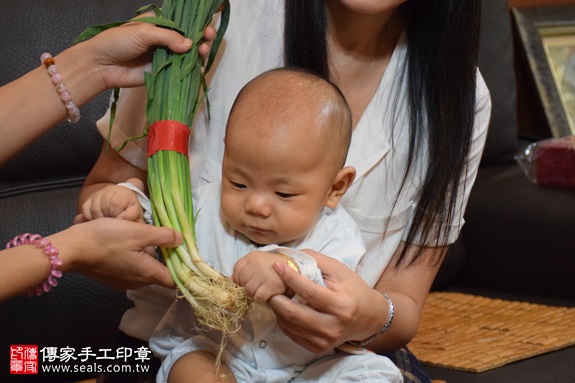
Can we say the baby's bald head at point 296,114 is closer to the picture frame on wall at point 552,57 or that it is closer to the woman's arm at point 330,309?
the woman's arm at point 330,309

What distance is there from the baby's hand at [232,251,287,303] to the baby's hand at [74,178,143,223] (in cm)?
22

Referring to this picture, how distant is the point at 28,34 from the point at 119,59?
74cm

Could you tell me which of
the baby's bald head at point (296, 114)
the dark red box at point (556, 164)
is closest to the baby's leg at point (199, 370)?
the baby's bald head at point (296, 114)

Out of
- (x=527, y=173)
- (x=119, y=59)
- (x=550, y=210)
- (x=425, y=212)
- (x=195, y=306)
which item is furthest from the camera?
(x=527, y=173)

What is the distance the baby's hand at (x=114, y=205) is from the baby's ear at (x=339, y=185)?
31 cm

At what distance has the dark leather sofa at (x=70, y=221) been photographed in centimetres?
204

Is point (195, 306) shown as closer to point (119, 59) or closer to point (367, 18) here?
point (119, 59)

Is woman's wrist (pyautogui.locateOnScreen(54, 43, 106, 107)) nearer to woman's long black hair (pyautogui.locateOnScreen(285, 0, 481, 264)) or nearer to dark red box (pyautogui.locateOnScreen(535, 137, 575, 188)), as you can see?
woman's long black hair (pyautogui.locateOnScreen(285, 0, 481, 264))

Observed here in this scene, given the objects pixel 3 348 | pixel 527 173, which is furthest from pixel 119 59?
pixel 527 173

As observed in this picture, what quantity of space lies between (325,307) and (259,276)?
4.6 inches

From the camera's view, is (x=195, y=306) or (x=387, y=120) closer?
(x=195, y=306)

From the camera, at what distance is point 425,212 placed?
164cm

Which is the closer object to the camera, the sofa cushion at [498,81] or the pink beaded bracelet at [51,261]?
the pink beaded bracelet at [51,261]

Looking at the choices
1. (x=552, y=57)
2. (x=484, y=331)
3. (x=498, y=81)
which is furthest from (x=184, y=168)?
(x=552, y=57)
